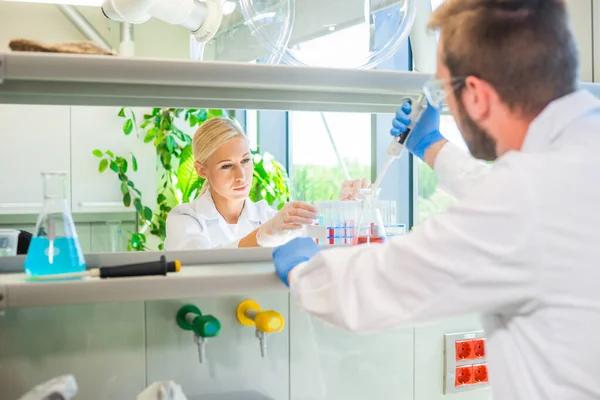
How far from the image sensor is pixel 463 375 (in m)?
1.59

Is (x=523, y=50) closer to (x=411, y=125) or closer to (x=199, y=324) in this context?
(x=411, y=125)

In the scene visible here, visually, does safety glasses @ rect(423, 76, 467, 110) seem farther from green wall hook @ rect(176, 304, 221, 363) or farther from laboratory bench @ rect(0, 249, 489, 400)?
green wall hook @ rect(176, 304, 221, 363)

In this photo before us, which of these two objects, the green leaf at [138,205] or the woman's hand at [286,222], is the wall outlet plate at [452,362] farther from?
the green leaf at [138,205]

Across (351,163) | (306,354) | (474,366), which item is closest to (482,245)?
(306,354)

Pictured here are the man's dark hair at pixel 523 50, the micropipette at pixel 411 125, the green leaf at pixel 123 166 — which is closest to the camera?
the man's dark hair at pixel 523 50

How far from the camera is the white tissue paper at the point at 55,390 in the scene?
113 centimetres

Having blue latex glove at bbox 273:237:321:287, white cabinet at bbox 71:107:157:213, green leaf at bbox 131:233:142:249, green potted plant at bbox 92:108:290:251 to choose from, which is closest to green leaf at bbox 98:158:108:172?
green potted plant at bbox 92:108:290:251

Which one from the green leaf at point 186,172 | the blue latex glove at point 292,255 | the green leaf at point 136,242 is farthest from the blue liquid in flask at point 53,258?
the green leaf at point 186,172

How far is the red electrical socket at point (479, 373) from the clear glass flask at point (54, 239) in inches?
38.6

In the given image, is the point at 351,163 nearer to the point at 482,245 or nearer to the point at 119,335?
the point at 119,335

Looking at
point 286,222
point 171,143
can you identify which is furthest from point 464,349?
point 171,143

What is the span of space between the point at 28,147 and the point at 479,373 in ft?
10.1

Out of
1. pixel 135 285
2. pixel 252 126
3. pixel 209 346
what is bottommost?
pixel 209 346

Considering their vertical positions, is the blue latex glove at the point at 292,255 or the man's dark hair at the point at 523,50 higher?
the man's dark hair at the point at 523,50
